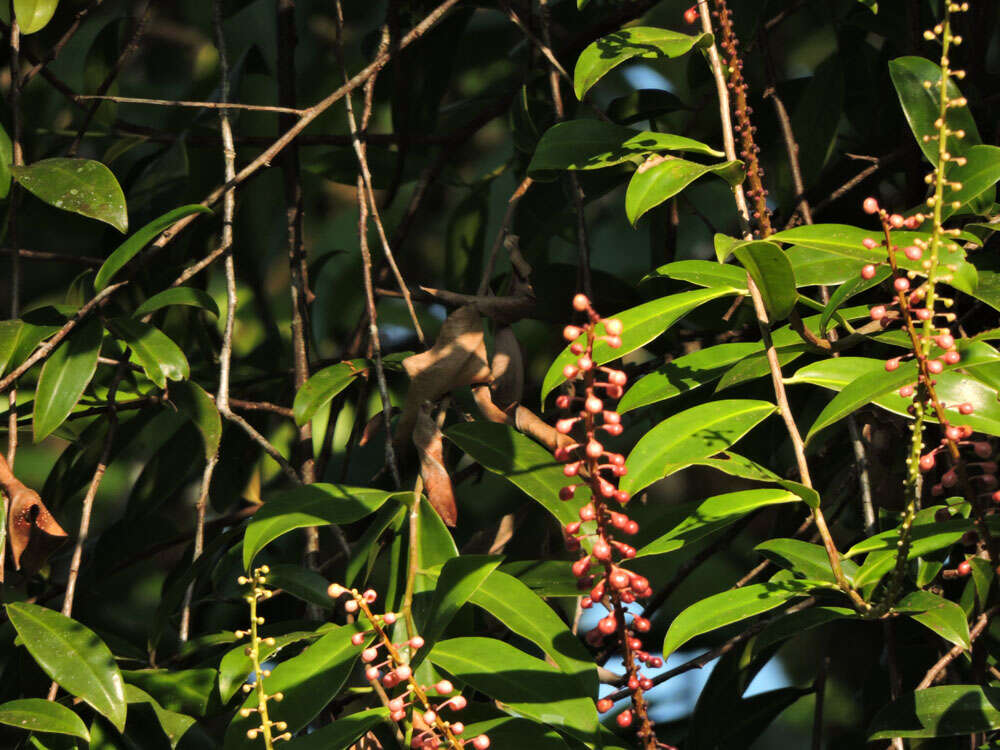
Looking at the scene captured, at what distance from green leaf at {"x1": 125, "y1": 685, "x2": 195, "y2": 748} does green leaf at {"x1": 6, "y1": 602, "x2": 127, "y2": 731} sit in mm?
27

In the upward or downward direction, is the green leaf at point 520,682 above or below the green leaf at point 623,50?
below

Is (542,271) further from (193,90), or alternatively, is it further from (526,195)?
(193,90)

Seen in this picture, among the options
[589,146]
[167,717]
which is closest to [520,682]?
[167,717]

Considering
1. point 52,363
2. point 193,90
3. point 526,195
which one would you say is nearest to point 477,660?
point 52,363

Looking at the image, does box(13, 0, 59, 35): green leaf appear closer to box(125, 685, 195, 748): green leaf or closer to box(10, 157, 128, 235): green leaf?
box(10, 157, 128, 235): green leaf

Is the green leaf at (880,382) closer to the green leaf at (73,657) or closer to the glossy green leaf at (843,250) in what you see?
the glossy green leaf at (843,250)

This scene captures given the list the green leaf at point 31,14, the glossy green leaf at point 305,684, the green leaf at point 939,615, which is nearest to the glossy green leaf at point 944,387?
the green leaf at point 939,615

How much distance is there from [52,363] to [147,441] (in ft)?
1.73

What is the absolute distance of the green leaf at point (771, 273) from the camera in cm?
59

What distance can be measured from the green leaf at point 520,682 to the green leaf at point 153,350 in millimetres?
312

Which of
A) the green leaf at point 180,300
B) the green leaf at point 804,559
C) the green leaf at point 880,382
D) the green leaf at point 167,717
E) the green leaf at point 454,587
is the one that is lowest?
the green leaf at point 167,717

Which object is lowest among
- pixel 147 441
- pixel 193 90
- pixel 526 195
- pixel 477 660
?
pixel 477 660

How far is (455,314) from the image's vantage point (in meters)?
0.83

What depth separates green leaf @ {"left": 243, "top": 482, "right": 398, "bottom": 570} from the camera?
643 mm
